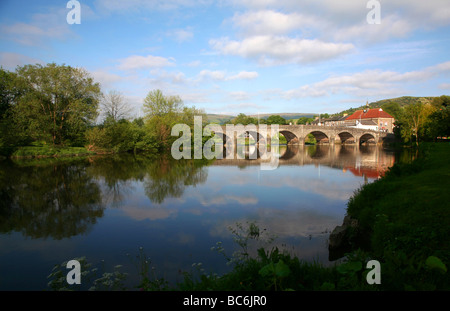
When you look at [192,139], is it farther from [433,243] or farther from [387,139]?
[387,139]

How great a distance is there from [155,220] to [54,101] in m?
36.8

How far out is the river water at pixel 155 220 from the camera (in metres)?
7.16

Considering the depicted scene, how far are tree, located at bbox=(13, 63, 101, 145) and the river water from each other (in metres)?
21.1

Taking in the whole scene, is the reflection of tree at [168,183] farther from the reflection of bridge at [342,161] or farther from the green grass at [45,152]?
the green grass at [45,152]

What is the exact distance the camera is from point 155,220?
10.7m

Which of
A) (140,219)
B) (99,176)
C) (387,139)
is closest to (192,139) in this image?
(99,176)

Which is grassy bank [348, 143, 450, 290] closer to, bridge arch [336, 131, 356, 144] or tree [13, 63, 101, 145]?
tree [13, 63, 101, 145]

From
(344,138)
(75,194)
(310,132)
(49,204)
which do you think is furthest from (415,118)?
(49,204)

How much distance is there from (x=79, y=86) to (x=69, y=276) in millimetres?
38927

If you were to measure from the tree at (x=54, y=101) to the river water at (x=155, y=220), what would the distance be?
21.1m

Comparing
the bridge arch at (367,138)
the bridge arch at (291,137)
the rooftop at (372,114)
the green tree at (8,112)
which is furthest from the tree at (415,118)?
the green tree at (8,112)

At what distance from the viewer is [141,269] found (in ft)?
21.9

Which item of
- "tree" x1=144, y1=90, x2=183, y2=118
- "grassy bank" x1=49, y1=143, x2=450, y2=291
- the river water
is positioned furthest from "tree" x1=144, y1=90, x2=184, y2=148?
"grassy bank" x1=49, y1=143, x2=450, y2=291

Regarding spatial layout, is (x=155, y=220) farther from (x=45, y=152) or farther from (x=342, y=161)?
(x=45, y=152)
